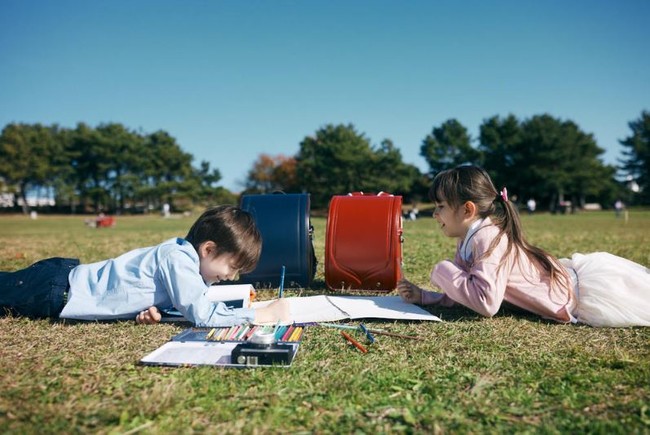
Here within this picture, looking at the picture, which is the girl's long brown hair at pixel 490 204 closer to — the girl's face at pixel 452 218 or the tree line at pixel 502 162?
the girl's face at pixel 452 218

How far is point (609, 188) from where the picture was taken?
66250 millimetres

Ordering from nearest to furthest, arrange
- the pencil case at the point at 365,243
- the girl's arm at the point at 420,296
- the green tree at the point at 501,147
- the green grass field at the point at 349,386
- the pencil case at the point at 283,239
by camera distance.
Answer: the green grass field at the point at 349,386
the girl's arm at the point at 420,296
the pencil case at the point at 365,243
the pencil case at the point at 283,239
the green tree at the point at 501,147

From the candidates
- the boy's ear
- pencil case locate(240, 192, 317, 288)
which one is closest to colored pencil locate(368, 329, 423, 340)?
the boy's ear

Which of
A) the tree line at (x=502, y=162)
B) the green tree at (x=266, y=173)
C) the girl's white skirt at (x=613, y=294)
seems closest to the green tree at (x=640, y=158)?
the tree line at (x=502, y=162)

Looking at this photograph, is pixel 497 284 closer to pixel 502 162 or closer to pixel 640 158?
pixel 502 162

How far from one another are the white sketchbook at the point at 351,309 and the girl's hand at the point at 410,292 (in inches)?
2.2

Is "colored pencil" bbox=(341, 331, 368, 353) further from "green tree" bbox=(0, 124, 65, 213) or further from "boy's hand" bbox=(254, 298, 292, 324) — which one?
"green tree" bbox=(0, 124, 65, 213)

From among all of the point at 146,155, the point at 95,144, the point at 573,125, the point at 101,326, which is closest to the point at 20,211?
the point at 95,144

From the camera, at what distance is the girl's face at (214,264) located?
10.7 feet

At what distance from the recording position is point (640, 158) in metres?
68.8

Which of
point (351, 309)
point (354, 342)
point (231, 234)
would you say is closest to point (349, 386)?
point (354, 342)

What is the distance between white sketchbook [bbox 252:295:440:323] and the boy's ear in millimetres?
739

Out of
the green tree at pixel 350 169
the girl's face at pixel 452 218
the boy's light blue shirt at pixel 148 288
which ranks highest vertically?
the green tree at pixel 350 169

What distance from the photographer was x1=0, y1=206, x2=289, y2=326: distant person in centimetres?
316
